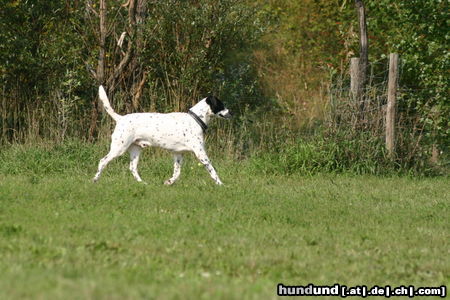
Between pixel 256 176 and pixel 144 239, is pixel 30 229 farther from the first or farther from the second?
pixel 256 176

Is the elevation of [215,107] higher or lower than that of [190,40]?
lower

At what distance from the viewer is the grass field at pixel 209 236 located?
20.9ft

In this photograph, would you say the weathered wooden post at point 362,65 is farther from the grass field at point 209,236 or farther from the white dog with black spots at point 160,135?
the white dog with black spots at point 160,135

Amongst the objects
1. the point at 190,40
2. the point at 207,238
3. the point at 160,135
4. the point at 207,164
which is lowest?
the point at 207,238

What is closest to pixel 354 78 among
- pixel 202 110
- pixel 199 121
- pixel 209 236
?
pixel 202 110

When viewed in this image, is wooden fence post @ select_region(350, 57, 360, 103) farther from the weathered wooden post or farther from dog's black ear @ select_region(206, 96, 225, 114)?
dog's black ear @ select_region(206, 96, 225, 114)

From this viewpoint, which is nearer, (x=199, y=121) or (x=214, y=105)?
(x=199, y=121)

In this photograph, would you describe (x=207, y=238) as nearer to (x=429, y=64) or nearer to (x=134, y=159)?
(x=134, y=159)

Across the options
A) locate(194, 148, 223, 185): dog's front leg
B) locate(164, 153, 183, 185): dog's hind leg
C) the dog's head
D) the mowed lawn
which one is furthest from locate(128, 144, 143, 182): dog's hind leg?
the dog's head

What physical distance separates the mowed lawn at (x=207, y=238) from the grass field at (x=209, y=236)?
0.5 inches

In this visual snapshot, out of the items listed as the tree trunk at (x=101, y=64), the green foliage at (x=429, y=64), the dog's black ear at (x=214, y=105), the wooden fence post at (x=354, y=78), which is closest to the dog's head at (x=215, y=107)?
the dog's black ear at (x=214, y=105)

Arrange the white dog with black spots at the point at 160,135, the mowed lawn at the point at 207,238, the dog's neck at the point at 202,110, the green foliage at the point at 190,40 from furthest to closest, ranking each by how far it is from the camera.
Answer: the green foliage at the point at 190,40, the dog's neck at the point at 202,110, the white dog with black spots at the point at 160,135, the mowed lawn at the point at 207,238

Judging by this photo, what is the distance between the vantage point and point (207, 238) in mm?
8508

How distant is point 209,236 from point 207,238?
0.07 metres
